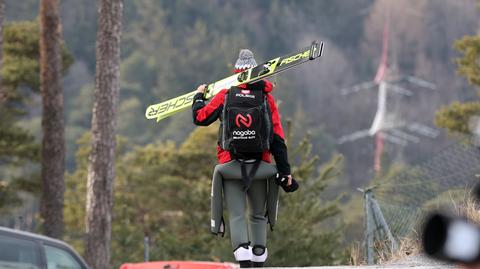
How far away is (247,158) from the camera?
29.6 feet

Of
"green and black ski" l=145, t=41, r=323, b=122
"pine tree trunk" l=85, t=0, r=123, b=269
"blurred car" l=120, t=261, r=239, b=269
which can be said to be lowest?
"blurred car" l=120, t=261, r=239, b=269

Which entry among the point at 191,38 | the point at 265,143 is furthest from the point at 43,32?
the point at 191,38

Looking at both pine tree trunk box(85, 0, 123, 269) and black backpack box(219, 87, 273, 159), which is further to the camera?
pine tree trunk box(85, 0, 123, 269)

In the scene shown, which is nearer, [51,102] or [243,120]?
[243,120]

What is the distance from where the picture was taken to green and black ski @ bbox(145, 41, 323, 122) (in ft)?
29.4

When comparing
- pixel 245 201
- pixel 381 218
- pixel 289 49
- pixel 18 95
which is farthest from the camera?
pixel 289 49

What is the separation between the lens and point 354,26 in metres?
177

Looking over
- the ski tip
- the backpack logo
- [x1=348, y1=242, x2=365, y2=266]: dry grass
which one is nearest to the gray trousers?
the backpack logo

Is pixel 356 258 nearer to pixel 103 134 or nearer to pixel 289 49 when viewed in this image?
pixel 103 134

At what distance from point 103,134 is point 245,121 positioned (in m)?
10.7

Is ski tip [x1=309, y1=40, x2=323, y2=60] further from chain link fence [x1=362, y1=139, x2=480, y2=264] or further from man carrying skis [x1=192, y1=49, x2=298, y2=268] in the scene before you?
chain link fence [x1=362, y1=139, x2=480, y2=264]

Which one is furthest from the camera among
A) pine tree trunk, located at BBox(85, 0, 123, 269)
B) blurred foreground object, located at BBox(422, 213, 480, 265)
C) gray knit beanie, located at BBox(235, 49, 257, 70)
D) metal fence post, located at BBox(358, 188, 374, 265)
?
pine tree trunk, located at BBox(85, 0, 123, 269)

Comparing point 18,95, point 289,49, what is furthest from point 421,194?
point 289,49

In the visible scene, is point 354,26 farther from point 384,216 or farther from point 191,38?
point 384,216
